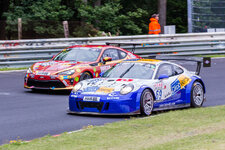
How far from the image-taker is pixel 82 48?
1703 centimetres

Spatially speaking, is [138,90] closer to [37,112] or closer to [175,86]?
[175,86]

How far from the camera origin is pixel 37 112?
40.0 ft

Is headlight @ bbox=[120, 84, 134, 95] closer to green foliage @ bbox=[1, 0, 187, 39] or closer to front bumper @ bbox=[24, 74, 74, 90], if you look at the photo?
front bumper @ bbox=[24, 74, 74, 90]

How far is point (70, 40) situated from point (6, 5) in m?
10.9

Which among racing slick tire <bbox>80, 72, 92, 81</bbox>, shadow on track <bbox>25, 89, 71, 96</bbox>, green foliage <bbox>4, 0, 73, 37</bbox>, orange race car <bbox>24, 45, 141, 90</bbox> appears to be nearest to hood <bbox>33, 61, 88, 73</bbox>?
orange race car <bbox>24, 45, 141, 90</bbox>

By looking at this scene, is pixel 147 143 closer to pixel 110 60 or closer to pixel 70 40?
pixel 110 60

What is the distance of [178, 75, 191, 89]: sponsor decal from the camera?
41.9 feet

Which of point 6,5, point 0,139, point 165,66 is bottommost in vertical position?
point 0,139

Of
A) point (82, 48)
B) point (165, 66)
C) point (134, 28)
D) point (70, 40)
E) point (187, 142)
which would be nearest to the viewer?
point (187, 142)

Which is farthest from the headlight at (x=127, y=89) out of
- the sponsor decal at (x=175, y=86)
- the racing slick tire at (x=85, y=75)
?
the racing slick tire at (x=85, y=75)

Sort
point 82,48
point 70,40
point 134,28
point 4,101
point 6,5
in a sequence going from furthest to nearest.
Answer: point 134,28 < point 6,5 < point 70,40 < point 82,48 < point 4,101

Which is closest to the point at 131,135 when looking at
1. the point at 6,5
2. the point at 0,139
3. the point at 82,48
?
the point at 0,139

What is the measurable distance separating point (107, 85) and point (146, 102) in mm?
900

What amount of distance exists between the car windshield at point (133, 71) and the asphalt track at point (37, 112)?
1.32 m
